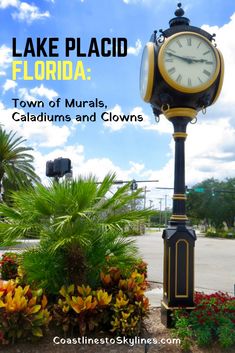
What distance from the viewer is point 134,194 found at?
523cm

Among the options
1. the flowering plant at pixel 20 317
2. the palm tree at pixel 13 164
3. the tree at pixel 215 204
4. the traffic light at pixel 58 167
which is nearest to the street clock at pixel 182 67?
the traffic light at pixel 58 167

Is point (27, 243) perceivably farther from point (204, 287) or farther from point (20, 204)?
point (204, 287)

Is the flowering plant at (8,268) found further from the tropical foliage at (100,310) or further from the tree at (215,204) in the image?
the tree at (215,204)

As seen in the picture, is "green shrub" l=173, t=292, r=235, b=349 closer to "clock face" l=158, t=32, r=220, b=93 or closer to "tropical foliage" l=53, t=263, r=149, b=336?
"tropical foliage" l=53, t=263, r=149, b=336

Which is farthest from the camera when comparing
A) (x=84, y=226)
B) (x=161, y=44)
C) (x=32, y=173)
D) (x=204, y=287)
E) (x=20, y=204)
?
(x=32, y=173)

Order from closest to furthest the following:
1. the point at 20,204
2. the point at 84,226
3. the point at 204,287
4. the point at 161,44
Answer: the point at 84,226
the point at 20,204
the point at 161,44
the point at 204,287

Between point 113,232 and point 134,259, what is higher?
point 113,232

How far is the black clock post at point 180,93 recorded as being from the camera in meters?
5.21

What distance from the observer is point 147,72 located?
5.51 metres

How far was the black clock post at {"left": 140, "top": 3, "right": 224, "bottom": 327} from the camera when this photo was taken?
5.21 m

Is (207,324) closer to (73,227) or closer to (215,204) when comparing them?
(73,227)

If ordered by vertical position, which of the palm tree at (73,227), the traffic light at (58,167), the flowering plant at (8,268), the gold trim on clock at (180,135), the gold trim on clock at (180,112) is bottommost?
the flowering plant at (8,268)

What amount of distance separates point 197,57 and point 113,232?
2.57 metres

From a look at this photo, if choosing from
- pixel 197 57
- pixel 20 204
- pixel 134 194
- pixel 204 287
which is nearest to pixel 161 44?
pixel 197 57
